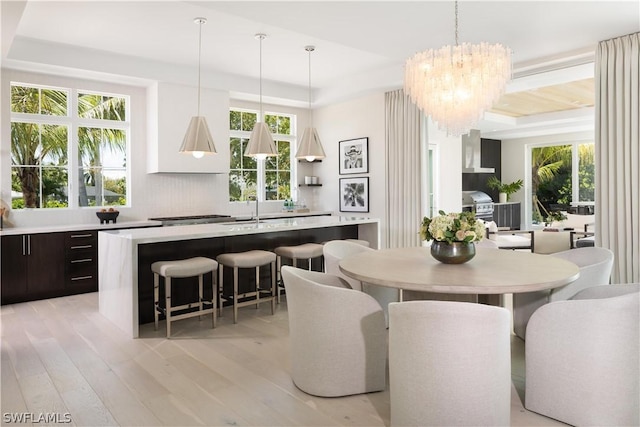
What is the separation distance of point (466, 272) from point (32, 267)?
4.61 metres

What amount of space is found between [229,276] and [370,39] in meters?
2.78

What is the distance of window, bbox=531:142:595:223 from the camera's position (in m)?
10.6

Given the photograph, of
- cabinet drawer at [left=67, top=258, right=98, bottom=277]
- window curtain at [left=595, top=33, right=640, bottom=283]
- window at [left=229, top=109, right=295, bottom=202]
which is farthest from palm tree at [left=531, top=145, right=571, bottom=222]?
cabinet drawer at [left=67, top=258, right=98, bottom=277]

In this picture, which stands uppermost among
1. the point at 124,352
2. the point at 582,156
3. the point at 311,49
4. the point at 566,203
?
the point at 311,49

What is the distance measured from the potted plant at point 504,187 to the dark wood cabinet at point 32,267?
975 centimetres

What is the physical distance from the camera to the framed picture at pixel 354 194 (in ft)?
22.8

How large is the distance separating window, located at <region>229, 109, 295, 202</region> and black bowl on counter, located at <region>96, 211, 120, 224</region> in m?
1.95

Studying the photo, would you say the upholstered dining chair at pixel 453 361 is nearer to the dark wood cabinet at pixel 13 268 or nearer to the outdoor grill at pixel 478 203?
the dark wood cabinet at pixel 13 268

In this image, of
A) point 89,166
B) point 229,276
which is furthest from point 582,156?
point 89,166

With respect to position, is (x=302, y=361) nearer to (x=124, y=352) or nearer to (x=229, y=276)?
(x=124, y=352)

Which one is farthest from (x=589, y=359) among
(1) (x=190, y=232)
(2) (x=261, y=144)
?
(2) (x=261, y=144)

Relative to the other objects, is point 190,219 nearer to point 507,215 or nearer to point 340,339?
point 340,339

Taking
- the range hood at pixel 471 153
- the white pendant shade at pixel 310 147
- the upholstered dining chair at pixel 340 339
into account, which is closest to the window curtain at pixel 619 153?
the white pendant shade at pixel 310 147

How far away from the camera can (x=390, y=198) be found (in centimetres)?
659
